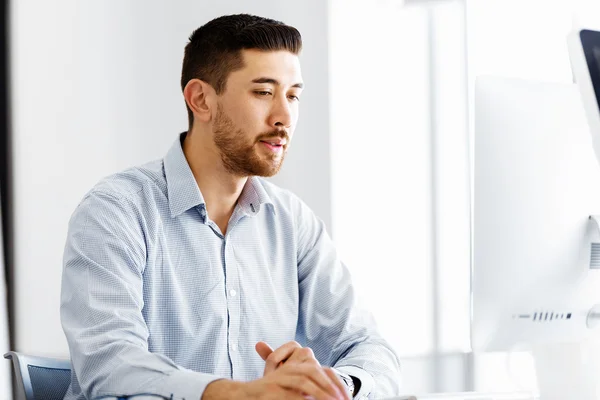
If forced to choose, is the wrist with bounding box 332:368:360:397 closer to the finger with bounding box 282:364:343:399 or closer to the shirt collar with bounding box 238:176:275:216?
the finger with bounding box 282:364:343:399

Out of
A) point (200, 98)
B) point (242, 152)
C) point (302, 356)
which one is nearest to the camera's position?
point (302, 356)

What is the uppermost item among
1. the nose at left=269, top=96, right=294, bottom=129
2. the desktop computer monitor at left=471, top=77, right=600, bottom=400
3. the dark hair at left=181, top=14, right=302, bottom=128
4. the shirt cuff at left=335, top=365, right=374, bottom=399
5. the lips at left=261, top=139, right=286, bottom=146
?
the dark hair at left=181, top=14, right=302, bottom=128

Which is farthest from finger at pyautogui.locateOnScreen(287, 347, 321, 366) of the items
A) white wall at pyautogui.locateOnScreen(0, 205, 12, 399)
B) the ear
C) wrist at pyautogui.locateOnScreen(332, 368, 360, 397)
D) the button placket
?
white wall at pyautogui.locateOnScreen(0, 205, 12, 399)

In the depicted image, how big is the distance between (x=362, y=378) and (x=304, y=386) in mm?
307

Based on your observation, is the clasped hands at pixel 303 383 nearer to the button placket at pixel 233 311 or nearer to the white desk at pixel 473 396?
the white desk at pixel 473 396

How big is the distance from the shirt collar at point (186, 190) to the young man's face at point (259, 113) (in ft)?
0.22

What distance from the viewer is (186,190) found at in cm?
164

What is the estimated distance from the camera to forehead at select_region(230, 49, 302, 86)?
5.65 ft

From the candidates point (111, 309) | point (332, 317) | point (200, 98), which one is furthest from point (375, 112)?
point (111, 309)

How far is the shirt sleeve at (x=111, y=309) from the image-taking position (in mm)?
1226

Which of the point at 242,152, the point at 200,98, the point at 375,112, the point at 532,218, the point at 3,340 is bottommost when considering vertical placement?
the point at 3,340

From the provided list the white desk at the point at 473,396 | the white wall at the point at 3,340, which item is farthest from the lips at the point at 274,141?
the white wall at the point at 3,340

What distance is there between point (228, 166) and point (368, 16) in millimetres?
1861

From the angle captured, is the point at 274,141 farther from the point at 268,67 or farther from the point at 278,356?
the point at 278,356
